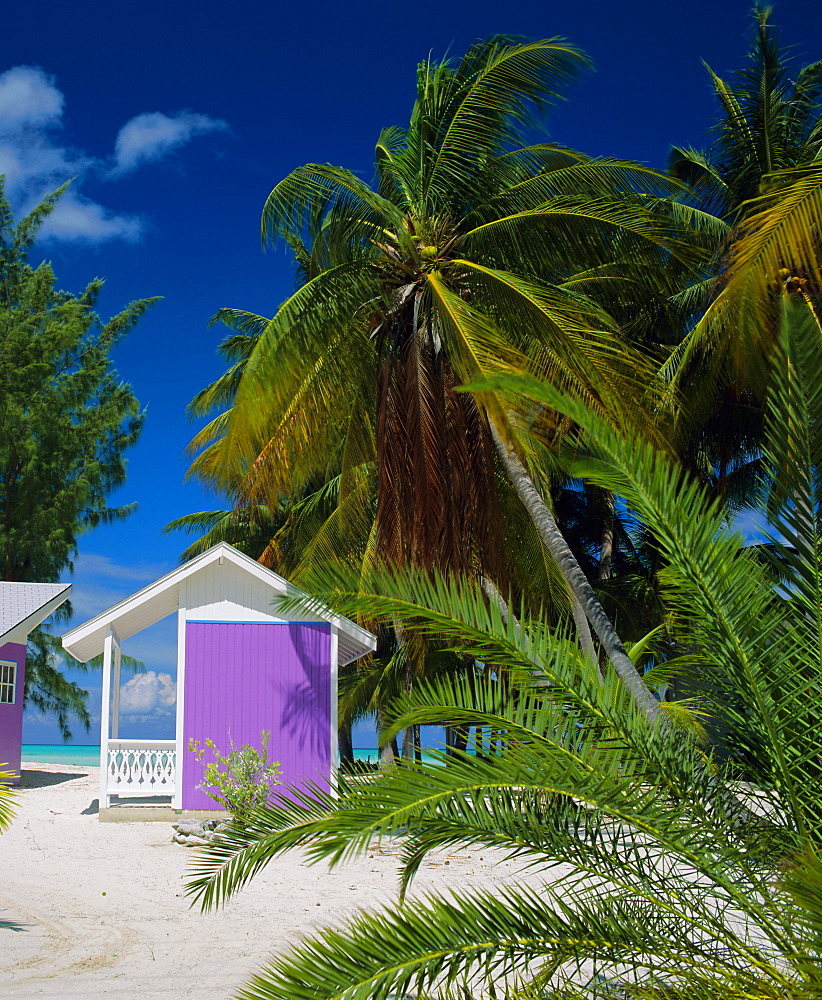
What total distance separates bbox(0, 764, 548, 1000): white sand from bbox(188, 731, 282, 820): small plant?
942 mm

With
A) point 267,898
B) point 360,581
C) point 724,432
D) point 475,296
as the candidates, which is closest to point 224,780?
point 267,898

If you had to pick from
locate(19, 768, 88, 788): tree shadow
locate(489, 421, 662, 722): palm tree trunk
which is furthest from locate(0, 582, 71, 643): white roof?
locate(489, 421, 662, 722): palm tree trunk

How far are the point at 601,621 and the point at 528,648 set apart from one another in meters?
5.35

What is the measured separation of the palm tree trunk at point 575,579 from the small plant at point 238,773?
17.8 ft

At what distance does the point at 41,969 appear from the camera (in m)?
6.19

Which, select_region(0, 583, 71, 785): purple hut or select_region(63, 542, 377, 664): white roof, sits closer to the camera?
select_region(63, 542, 377, 664): white roof

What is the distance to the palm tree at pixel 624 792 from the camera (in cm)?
348

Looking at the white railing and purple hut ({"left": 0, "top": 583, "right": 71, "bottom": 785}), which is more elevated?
purple hut ({"left": 0, "top": 583, "right": 71, "bottom": 785})

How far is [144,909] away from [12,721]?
1240cm

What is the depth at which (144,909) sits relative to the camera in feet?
26.8

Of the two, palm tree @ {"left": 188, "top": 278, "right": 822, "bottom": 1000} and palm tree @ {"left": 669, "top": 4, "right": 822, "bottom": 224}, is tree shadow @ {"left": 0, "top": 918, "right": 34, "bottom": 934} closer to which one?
palm tree @ {"left": 188, "top": 278, "right": 822, "bottom": 1000}

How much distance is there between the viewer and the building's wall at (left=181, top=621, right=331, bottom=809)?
13516 millimetres

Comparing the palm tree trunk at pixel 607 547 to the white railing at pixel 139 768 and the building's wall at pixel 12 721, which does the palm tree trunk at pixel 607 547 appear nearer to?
the white railing at pixel 139 768

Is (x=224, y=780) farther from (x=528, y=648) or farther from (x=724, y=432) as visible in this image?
(x=724, y=432)
